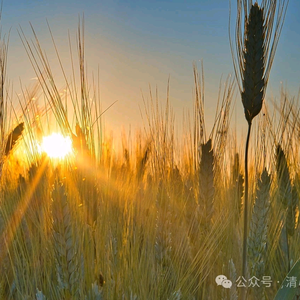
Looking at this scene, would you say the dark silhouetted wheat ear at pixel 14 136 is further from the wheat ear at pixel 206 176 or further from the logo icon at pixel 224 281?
the logo icon at pixel 224 281

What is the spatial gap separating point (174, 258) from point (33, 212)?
840 millimetres

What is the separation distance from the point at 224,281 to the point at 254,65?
77 centimetres

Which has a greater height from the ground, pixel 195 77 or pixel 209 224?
pixel 195 77

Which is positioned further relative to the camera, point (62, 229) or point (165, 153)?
point (165, 153)

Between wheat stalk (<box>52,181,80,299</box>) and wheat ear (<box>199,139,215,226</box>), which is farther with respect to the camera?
wheat ear (<box>199,139,215,226</box>)

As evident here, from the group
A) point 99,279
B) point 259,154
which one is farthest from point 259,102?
point 99,279

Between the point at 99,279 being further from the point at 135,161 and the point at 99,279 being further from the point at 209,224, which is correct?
the point at 135,161

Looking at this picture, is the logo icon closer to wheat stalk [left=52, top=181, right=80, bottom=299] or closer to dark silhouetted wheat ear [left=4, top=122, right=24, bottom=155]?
wheat stalk [left=52, top=181, right=80, bottom=299]

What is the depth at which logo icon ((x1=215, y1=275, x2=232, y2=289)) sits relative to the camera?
1.34 metres

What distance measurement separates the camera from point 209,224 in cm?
165

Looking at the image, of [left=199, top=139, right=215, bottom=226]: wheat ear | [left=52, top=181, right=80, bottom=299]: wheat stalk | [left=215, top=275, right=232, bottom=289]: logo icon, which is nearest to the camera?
[left=52, top=181, right=80, bottom=299]: wheat stalk

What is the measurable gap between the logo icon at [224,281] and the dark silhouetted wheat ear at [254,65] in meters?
0.60

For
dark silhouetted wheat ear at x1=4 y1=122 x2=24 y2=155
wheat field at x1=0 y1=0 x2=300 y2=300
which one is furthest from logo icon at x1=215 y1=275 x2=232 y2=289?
dark silhouetted wheat ear at x1=4 y1=122 x2=24 y2=155

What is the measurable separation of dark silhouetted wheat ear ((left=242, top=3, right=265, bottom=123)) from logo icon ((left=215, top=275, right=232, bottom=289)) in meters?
0.60
